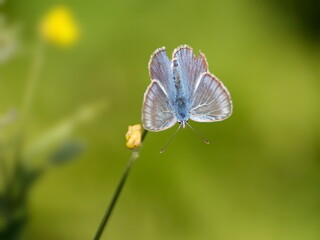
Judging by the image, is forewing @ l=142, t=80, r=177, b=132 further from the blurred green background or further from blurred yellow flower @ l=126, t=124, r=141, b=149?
the blurred green background

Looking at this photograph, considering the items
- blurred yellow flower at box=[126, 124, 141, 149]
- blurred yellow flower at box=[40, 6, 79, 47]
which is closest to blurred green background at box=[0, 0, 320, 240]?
blurred yellow flower at box=[40, 6, 79, 47]

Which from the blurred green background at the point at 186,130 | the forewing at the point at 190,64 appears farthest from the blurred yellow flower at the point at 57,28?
the forewing at the point at 190,64

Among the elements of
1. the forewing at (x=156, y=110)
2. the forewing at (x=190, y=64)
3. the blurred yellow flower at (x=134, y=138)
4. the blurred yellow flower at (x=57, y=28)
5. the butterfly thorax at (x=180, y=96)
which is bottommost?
the blurred yellow flower at (x=134, y=138)

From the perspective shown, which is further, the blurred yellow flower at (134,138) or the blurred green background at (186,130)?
the blurred green background at (186,130)

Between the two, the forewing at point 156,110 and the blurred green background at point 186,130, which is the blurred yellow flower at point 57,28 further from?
the forewing at point 156,110

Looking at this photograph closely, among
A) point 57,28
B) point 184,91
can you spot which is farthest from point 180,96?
point 57,28
